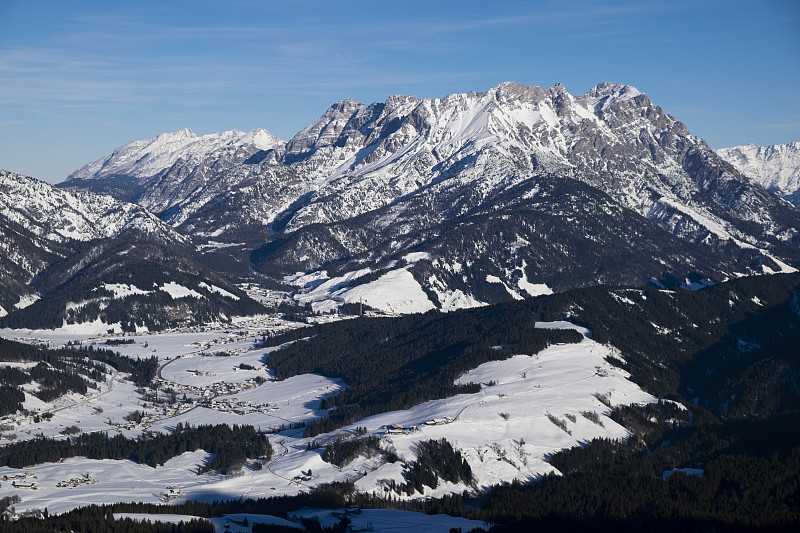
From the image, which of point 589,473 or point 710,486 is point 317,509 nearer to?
point 589,473

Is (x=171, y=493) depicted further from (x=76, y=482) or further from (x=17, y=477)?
(x=17, y=477)

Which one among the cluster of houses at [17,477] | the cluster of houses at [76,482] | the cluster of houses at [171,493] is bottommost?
the cluster of houses at [171,493]

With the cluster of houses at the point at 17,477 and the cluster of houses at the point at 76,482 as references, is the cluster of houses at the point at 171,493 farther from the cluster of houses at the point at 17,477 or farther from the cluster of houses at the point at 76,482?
the cluster of houses at the point at 17,477

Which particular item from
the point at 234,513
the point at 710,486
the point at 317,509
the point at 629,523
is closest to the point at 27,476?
the point at 234,513

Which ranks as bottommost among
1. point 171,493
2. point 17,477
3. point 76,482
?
point 171,493

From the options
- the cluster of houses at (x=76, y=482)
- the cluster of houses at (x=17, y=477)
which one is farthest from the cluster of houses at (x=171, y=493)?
the cluster of houses at (x=17, y=477)

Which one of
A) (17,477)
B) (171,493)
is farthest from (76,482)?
(171,493)

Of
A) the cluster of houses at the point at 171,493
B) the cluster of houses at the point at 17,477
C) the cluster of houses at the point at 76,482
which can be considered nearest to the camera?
the cluster of houses at the point at 171,493

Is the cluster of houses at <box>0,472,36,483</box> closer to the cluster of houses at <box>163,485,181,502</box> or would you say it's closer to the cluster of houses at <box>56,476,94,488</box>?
the cluster of houses at <box>56,476,94,488</box>

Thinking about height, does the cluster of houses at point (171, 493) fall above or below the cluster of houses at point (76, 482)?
below

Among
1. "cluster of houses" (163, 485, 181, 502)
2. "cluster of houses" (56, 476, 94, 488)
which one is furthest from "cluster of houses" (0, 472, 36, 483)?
"cluster of houses" (163, 485, 181, 502)

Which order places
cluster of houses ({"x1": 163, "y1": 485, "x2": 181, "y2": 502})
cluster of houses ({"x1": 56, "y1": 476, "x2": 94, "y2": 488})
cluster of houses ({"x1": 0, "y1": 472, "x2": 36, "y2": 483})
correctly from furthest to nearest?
cluster of houses ({"x1": 0, "y1": 472, "x2": 36, "y2": 483}) < cluster of houses ({"x1": 56, "y1": 476, "x2": 94, "y2": 488}) < cluster of houses ({"x1": 163, "y1": 485, "x2": 181, "y2": 502})
